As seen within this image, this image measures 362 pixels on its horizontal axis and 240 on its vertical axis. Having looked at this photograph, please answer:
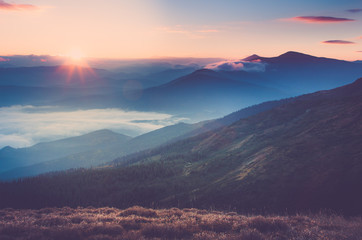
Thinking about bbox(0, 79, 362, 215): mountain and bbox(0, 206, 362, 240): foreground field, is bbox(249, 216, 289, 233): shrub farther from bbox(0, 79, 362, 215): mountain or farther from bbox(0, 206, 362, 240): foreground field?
bbox(0, 79, 362, 215): mountain

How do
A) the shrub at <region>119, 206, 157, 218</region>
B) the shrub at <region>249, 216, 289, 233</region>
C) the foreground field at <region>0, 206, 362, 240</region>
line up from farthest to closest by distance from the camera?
the shrub at <region>119, 206, 157, 218</region>, the shrub at <region>249, 216, 289, 233</region>, the foreground field at <region>0, 206, 362, 240</region>

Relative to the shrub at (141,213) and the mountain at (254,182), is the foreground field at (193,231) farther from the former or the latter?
the mountain at (254,182)

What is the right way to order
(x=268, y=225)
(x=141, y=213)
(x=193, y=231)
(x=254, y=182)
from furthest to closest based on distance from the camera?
(x=254, y=182) < (x=141, y=213) < (x=268, y=225) < (x=193, y=231)

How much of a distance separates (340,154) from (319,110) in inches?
4570

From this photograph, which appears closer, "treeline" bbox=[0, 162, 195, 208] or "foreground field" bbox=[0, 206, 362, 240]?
"foreground field" bbox=[0, 206, 362, 240]

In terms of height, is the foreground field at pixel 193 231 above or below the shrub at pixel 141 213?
above

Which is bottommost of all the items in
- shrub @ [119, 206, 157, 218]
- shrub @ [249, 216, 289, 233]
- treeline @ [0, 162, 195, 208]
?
treeline @ [0, 162, 195, 208]

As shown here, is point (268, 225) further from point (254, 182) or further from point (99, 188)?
point (99, 188)

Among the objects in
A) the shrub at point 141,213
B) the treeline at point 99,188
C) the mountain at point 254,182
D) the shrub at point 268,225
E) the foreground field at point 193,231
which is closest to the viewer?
the foreground field at point 193,231

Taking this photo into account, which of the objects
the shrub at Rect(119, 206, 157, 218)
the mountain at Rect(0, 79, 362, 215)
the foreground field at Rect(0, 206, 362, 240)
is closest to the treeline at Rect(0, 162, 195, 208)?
the mountain at Rect(0, 79, 362, 215)

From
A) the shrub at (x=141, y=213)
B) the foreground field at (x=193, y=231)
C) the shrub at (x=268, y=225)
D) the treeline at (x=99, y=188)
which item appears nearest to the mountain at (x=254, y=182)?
the treeline at (x=99, y=188)

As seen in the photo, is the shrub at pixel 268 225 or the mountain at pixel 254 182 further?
the mountain at pixel 254 182

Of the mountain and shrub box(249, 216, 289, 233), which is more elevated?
shrub box(249, 216, 289, 233)

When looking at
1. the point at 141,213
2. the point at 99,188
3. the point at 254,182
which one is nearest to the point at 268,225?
the point at 141,213
